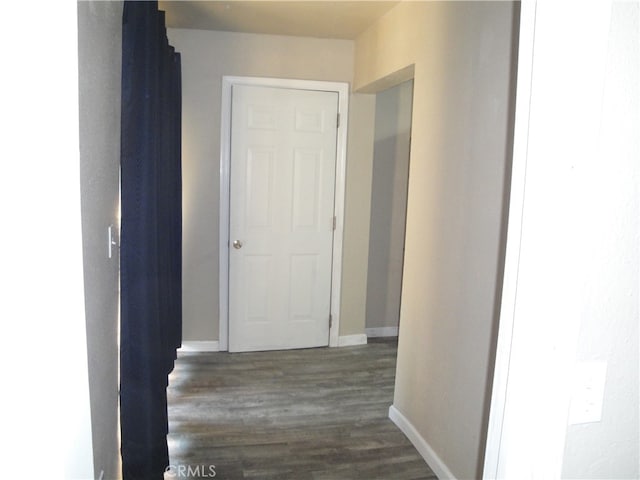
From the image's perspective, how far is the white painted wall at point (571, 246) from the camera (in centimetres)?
72

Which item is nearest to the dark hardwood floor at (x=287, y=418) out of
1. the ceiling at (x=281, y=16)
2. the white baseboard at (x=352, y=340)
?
the white baseboard at (x=352, y=340)

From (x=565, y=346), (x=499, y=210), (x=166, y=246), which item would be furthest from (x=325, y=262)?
(x=565, y=346)

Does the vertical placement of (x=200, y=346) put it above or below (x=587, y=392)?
below

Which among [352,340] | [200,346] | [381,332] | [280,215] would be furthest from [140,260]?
[381,332]

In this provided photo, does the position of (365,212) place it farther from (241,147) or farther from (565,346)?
(565,346)

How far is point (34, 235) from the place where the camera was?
0.75 m

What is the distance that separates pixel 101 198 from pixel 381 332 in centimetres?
317

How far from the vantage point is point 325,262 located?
3.86m

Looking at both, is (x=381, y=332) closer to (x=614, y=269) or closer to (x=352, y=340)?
(x=352, y=340)

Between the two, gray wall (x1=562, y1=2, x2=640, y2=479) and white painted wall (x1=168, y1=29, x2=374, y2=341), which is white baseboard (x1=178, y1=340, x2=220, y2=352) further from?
gray wall (x1=562, y1=2, x2=640, y2=479)

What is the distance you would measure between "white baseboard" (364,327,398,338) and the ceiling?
2.51 m

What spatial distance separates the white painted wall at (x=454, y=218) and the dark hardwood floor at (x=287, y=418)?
254mm

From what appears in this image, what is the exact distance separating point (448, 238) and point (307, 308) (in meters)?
1.91

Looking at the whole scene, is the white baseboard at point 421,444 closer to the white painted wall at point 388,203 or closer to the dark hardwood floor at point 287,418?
the dark hardwood floor at point 287,418
